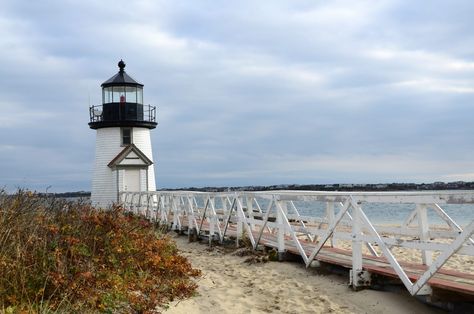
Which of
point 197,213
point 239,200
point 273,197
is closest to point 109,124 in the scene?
point 197,213

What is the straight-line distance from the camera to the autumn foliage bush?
5.38 metres

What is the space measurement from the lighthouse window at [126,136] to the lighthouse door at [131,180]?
122 cm

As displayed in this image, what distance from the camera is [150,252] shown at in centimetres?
766

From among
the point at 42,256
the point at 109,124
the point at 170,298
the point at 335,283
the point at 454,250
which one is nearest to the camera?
the point at 454,250

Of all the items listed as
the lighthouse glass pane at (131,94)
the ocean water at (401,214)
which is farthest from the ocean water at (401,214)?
the lighthouse glass pane at (131,94)

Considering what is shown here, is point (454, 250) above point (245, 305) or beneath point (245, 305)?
above

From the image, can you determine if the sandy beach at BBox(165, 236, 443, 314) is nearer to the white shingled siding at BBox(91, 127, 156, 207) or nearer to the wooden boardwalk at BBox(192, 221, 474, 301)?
the wooden boardwalk at BBox(192, 221, 474, 301)

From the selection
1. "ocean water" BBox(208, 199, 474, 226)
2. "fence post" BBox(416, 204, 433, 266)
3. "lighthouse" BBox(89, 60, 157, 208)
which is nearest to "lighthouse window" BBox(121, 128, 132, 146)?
"lighthouse" BBox(89, 60, 157, 208)

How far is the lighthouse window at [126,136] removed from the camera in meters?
23.3

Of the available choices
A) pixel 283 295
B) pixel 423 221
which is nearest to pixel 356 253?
pixel 423 221

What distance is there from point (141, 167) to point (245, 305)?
1751 cm

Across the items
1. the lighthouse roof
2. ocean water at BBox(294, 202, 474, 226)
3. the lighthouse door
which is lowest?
ocean water at BBox(294, 202, 474, 226)

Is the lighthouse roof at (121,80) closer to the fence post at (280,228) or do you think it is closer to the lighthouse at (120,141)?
the lighthouse at (120,141)

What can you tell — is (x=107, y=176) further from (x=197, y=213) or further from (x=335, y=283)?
(x=335, y=283)
